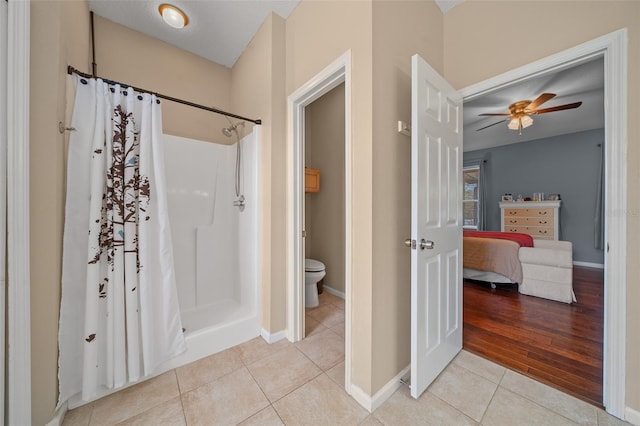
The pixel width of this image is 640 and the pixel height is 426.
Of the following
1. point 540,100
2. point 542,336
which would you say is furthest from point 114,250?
point 540,100

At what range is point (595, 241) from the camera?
450cm

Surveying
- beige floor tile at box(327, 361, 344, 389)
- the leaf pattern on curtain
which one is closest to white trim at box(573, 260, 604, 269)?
beige floor tile at box(327, 361, 344, 389)

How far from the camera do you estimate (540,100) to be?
2.79m

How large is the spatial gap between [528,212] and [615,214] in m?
4.98

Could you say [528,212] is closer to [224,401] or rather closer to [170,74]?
[224,401]

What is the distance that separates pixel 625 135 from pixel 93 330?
2896mm

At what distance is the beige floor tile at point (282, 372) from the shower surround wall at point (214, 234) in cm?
36

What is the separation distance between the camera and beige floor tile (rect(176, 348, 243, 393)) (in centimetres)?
146

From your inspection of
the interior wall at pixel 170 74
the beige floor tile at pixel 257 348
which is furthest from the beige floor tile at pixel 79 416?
the interior wall at pixel 170 74

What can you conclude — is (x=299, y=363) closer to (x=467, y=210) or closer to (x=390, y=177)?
(x=390, y=177)

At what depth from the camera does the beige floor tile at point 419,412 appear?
119 cm

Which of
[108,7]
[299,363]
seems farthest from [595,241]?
[108,7]
